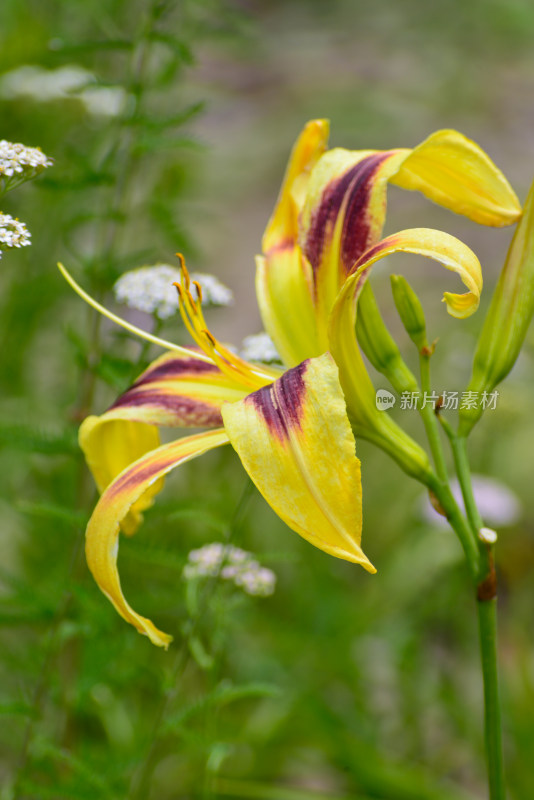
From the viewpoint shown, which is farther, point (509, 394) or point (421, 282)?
point (421, 282)

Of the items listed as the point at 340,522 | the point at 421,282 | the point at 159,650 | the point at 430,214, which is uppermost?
the point at 340,522

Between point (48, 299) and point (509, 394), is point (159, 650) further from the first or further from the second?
point (509, 394)

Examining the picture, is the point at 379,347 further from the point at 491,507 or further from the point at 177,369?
the point at 491,507

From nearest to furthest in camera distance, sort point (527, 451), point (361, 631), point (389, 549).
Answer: point (361, 631) → point (389, 549) → point (527, 451)

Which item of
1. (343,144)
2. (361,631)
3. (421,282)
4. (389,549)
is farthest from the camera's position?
(343,144)

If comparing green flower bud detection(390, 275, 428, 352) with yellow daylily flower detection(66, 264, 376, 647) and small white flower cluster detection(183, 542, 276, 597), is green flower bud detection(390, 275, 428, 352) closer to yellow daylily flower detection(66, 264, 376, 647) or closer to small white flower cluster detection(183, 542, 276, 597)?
yellow daylily flower detection(66, 264, 376, 647)

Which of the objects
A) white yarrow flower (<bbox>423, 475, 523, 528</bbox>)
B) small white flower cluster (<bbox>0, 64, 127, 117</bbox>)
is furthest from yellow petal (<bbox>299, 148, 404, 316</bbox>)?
white yarrow flower (<bbox>423, 475, 523, 528</bbox>)

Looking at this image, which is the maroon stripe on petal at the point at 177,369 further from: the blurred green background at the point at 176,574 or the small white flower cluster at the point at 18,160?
the small white flower cluster at the point at 18,160

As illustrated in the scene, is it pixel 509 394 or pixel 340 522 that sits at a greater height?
pixel 340 522

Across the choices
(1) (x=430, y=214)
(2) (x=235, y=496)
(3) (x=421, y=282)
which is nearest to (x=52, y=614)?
(2) (x=235, y=496)
